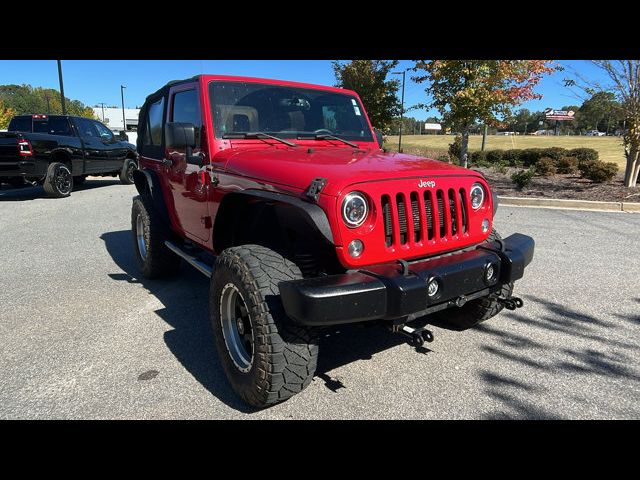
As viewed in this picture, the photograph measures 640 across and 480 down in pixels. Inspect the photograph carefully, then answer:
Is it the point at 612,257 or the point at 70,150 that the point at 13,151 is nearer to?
the point at 70,150

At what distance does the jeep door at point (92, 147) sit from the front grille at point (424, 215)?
39.2ft

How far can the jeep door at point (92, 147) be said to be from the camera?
12070 mm

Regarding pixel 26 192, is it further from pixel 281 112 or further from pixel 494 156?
pixel 494 156

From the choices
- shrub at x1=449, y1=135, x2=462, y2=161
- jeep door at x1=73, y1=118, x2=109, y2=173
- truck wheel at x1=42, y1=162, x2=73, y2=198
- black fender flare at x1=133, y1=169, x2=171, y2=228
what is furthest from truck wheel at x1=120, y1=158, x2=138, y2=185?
shrub at x1=449, y1=135, x2=462, y2=161

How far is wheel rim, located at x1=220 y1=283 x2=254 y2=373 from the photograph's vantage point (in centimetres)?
270

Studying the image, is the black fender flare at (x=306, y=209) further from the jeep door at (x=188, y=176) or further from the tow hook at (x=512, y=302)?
the tow hook at (x=512, y=302)

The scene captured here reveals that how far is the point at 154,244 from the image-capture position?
4594 mm

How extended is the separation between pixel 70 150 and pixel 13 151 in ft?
4.50

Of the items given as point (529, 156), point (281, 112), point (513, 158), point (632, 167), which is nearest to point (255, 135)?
point (281, 112)

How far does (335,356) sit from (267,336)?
3.30 feet

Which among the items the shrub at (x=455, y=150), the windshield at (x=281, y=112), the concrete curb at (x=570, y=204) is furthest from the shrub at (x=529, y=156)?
the windshield at (x=281, y=112)
